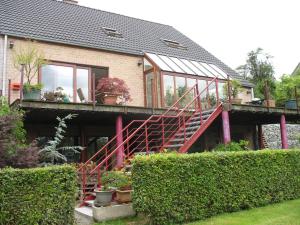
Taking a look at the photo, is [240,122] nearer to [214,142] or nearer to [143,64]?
[214,142]

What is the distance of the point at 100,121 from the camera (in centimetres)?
1373

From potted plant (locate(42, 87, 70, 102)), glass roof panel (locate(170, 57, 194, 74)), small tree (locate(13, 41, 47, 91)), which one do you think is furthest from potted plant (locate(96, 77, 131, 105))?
glass roof panel (locate(170, 57, 194, 74))

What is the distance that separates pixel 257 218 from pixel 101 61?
9.28 meters

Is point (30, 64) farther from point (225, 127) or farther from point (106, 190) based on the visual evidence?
point (225, 127)

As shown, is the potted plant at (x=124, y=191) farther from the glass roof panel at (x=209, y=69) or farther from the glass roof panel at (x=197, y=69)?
the glass roof panel at (x=209, y=69)

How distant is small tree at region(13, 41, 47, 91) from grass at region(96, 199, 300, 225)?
5359 mm

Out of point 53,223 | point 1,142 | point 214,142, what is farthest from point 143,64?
point 53,223

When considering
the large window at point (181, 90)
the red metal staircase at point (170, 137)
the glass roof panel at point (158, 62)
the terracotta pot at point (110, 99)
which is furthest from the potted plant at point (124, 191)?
the glass roof panel at point (158, 62)

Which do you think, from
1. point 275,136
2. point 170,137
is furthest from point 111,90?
point 275,136

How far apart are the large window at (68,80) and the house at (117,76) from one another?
4 centimetres

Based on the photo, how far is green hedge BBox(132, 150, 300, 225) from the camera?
7004mm

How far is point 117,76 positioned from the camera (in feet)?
48.3

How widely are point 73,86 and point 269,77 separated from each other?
27.4 m

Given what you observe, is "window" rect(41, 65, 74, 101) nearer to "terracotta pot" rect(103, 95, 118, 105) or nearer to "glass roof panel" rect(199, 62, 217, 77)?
"terracotta pot" rect(103, 95, 118, 105)
